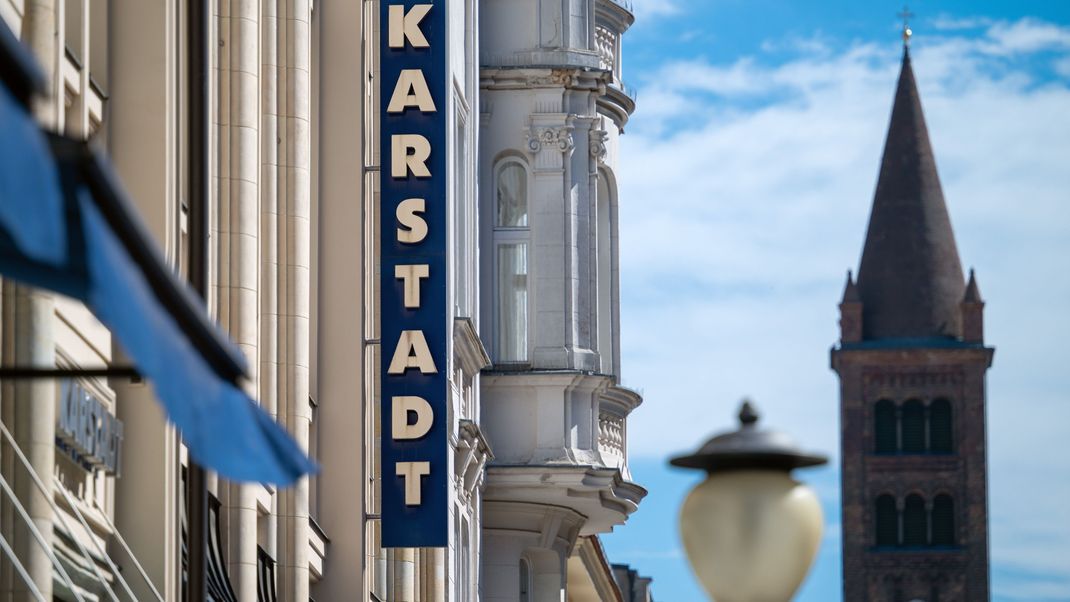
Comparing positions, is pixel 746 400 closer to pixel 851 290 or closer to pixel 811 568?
pixel 811 568

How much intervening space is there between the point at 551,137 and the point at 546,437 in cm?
428

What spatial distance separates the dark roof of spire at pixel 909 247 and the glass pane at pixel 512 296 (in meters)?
125

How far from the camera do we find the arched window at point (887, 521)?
161 metres

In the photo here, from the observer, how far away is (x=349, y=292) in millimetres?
25781

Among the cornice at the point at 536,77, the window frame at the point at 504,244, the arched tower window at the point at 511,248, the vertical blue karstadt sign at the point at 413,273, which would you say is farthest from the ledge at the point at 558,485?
the vertical blue karstadt sign at the point at 413,273

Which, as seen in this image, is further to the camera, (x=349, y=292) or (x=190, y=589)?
(x=349, y=292)

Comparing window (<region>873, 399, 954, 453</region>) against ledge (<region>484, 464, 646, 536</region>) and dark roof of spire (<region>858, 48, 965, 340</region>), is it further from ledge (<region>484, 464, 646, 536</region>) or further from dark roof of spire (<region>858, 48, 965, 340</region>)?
ledge (<region>484, 464, 646, 536</region>)

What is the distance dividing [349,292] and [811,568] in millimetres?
18305

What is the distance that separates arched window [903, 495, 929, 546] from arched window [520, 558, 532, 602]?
126m

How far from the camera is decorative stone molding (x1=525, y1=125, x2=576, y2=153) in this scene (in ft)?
117

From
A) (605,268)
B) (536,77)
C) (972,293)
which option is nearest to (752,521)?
(536,77)

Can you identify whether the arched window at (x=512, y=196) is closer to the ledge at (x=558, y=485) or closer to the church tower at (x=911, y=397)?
the ledge at (x=558, y=485)

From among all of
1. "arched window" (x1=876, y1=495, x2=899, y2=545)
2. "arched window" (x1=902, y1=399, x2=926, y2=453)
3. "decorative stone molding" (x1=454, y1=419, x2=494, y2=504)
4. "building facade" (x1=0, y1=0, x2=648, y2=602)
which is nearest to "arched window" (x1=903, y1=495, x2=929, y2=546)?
"arched window" (x1=876, y1=495, x2=899, y2=545)

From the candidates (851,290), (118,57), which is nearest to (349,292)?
(118,57)
